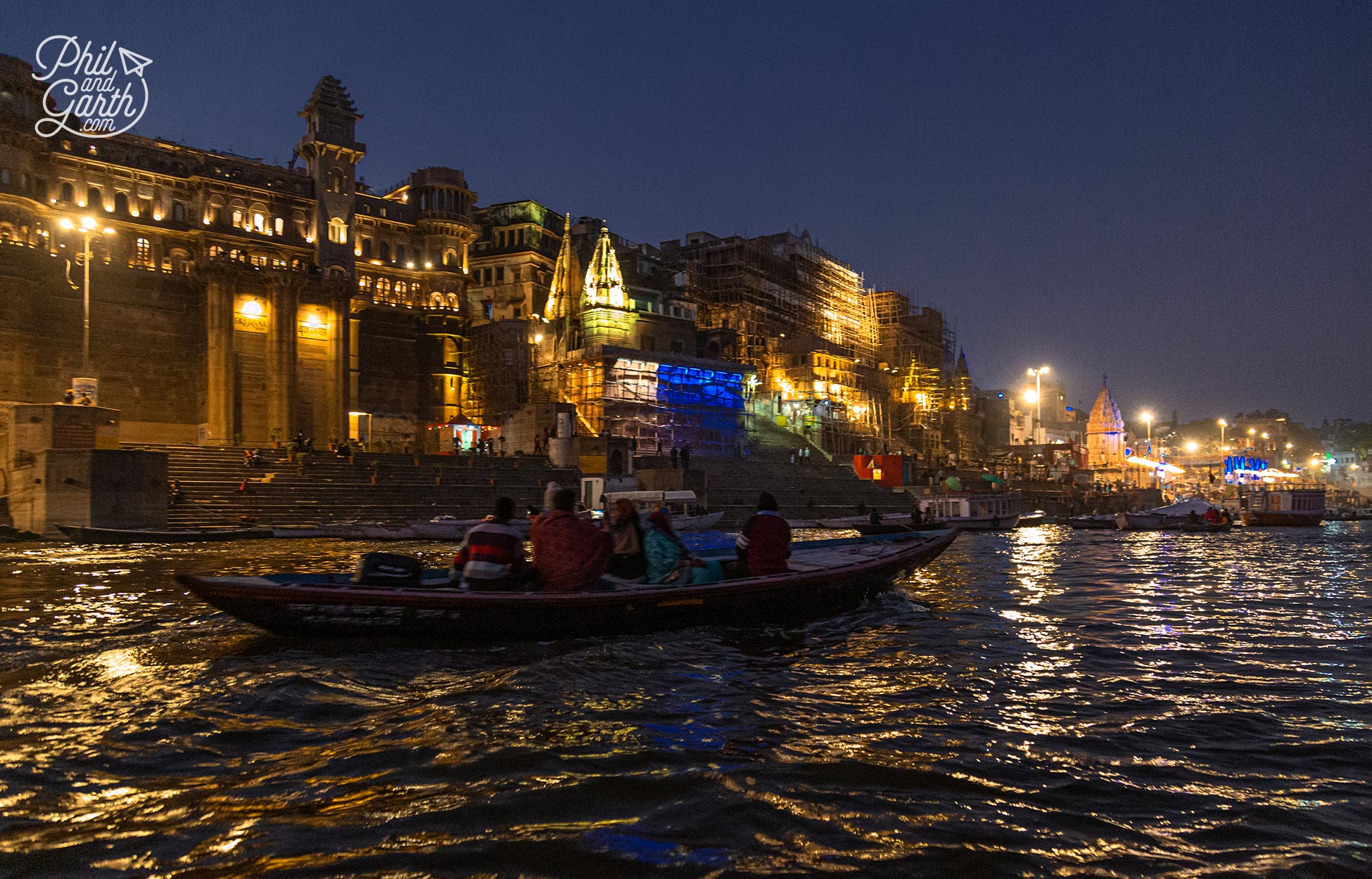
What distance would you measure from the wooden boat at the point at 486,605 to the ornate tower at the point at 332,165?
148 feet

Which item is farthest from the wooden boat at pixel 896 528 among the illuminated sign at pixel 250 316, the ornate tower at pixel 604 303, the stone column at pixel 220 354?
the illuminated sign at pixel 250 316

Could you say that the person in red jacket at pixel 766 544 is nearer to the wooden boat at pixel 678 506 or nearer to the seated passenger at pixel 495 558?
the seated passenger at pixel 495 558

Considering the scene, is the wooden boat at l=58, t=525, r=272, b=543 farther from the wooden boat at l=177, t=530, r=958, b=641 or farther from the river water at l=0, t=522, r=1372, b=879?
the wooden boat at l=177, t=530, r=958, b=641

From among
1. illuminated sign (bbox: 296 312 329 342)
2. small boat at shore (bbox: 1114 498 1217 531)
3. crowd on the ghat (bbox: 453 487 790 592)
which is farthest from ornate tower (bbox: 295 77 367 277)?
small boat at shore (bbox: 1114 498 1217 531)

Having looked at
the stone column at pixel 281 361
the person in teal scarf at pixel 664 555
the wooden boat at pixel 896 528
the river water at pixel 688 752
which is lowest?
the river water at pixel 688 752

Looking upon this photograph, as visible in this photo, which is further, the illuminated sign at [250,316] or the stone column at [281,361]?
the stone column at [281,361]

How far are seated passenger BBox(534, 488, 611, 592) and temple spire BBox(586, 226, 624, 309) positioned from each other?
154 ft

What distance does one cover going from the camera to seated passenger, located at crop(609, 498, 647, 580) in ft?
36.1

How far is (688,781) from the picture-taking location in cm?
532

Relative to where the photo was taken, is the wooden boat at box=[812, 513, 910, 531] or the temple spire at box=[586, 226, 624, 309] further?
the temple spire at box=[586, 226, 624, 309]

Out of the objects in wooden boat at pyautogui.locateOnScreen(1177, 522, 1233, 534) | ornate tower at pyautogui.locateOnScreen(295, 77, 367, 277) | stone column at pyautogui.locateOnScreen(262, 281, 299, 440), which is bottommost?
wooden boat at pyautogui.locateOnScreen(1177, 522, 1233, 534)

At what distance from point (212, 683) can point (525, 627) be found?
3201mm

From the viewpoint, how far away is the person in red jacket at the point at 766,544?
11.6 meters

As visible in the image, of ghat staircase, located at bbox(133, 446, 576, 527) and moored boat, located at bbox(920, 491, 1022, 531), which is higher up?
ghat staircase, located at bbox(133, 446, 576, 527)
